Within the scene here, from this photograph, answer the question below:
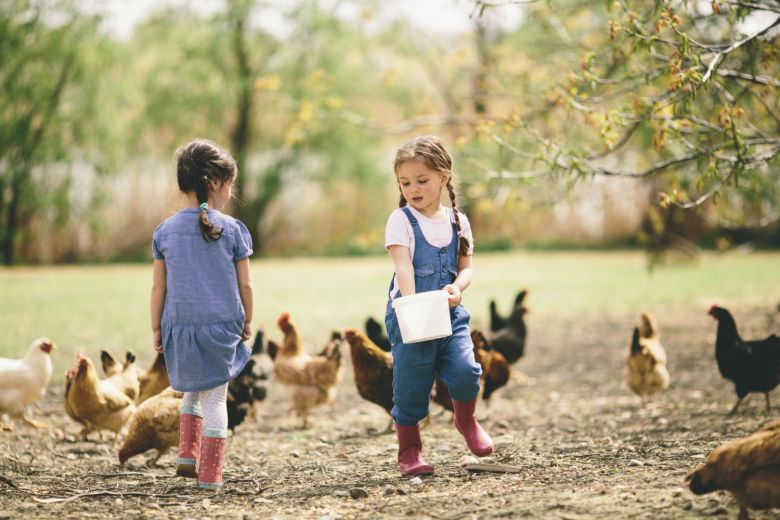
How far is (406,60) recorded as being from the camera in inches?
1065

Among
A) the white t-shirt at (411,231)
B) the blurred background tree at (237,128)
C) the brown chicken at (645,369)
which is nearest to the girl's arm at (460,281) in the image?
the white t-shirt at (411,231)

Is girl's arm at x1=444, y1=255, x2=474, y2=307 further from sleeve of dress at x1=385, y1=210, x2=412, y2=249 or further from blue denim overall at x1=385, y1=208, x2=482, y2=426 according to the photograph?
sleeve of dress at x1=385, y1=210, x2=412, y2=249

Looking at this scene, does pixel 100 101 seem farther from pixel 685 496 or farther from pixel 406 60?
pixel 685 496

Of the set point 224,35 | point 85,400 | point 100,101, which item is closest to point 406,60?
point 224,35

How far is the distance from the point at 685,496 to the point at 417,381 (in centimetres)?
131

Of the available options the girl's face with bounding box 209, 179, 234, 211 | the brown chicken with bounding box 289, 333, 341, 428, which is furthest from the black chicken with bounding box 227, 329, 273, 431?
the girl's face with bounding box 209, 179, 234, 211

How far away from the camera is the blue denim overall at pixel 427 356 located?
4.16 meters

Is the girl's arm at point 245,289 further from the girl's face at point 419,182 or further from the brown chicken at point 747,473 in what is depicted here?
the brown chicken at point 747,473

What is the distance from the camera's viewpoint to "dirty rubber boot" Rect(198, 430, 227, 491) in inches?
160

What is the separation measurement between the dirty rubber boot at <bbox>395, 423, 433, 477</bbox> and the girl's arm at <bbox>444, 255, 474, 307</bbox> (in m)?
0.69

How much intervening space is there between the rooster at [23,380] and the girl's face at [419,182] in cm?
303

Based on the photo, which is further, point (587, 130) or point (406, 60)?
point (406, 60)

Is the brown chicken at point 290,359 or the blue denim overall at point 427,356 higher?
the blue denim overall at point 427,356

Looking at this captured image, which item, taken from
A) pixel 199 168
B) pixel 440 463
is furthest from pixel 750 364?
pixel 199 168
